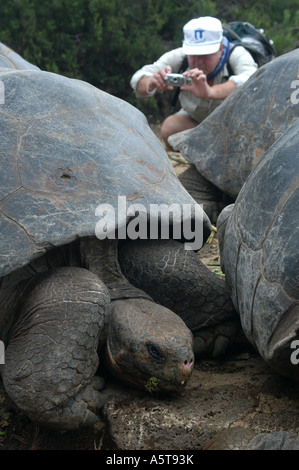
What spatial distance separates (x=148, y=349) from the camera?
83.8 inches

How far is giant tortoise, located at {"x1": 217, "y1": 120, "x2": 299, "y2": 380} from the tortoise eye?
306 mm

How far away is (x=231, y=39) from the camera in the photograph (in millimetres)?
5215

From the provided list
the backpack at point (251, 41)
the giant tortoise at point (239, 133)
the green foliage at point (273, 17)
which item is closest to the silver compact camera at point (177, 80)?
the backpack at point (251, 41)

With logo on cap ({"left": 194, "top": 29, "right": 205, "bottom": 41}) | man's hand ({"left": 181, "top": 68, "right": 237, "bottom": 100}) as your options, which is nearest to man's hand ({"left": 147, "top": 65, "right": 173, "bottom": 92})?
man's hand ({"left": 181, "top": 68, "right": 237, "bottom": 100})

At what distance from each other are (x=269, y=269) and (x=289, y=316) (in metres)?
0.18

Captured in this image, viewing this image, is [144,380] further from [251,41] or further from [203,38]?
[251,41]

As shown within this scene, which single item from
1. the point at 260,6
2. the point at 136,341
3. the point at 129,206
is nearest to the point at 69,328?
the point at 136,341

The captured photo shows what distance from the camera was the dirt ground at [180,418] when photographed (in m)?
1.99

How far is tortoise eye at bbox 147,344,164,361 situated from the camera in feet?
6.92

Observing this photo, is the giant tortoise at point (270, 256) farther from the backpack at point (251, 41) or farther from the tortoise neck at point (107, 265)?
the backpack at point (251, 41)

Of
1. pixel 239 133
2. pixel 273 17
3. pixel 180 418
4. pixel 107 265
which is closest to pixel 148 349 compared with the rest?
pixel 180 418

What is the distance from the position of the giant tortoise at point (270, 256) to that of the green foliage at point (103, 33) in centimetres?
503

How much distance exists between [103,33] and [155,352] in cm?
598
